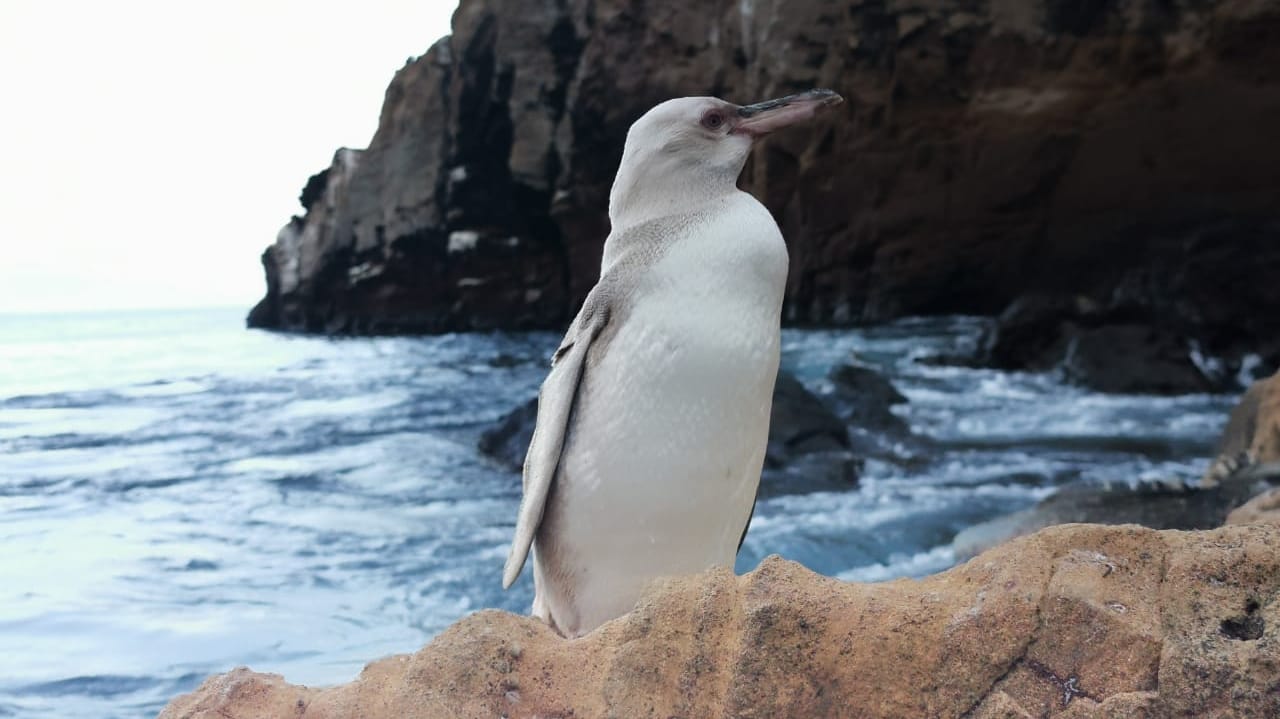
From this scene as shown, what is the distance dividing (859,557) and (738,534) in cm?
218

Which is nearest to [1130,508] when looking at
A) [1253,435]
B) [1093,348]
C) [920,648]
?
[1253,435]

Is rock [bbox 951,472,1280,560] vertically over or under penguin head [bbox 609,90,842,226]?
under

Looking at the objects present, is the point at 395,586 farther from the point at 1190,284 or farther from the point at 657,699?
the point at 1190,284

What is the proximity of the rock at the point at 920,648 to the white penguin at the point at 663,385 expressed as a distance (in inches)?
21.7

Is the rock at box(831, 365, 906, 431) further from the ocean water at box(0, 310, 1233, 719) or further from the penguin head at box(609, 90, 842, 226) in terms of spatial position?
the penguin head at box(609, 90, 842, 226)

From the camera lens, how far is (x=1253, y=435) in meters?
4.13

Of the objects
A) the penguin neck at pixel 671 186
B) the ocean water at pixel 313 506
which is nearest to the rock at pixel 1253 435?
the ocean water at pixel 313 506

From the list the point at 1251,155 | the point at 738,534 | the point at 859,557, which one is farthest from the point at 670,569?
the point at 1251,155

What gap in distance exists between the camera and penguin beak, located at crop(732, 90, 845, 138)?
62.0 inches

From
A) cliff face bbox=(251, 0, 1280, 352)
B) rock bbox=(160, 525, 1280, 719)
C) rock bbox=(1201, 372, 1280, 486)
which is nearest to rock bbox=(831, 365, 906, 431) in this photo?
rock bbox=(1201, 372, 1280, 486)

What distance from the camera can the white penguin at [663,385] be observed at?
1455 mm

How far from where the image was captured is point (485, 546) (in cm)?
403

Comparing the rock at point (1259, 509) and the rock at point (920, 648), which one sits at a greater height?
the rock at point (920, 648)

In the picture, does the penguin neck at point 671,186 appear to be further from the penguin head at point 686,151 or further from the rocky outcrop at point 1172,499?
the rocky outcrop at point 1172,499
